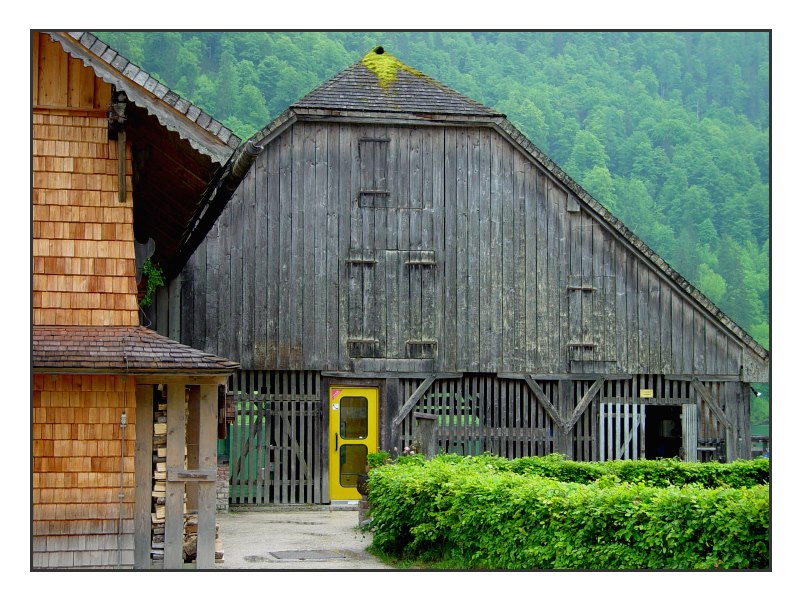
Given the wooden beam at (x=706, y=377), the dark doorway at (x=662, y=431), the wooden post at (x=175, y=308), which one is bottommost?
the dark doorway at (x=662, y=431)

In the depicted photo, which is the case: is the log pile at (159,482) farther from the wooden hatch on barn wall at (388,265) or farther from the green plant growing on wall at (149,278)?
the wooden hatch on barn wall at (388,265)

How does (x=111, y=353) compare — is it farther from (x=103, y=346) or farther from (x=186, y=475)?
(x=186, y=475)

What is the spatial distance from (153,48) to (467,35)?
15586 mm

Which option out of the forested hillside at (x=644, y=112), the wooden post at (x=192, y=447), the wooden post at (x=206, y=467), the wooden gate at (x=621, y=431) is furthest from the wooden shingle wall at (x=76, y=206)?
the forested hillside at (x=644, y=112)

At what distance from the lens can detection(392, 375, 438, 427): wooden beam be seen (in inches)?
836

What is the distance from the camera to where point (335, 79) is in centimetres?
2169

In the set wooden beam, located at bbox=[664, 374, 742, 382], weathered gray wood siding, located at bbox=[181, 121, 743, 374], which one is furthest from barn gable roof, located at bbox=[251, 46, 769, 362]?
wooden beam, located at bbox=[664, 374, 742, 382]

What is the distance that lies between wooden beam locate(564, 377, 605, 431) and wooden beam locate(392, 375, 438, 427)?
2590 millimetres

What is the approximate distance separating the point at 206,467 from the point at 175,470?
0.99 ft

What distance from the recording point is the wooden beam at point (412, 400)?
836 inches

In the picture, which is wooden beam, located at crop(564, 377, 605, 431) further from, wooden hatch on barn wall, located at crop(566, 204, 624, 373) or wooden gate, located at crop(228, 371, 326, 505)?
wooden gate, located at crop(228, 371, 326, 505)

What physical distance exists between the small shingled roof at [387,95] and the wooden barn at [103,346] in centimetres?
Result: 889

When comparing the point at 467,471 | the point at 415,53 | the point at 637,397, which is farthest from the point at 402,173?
the point at 415,53

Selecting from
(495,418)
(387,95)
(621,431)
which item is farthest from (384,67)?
(621,431)
